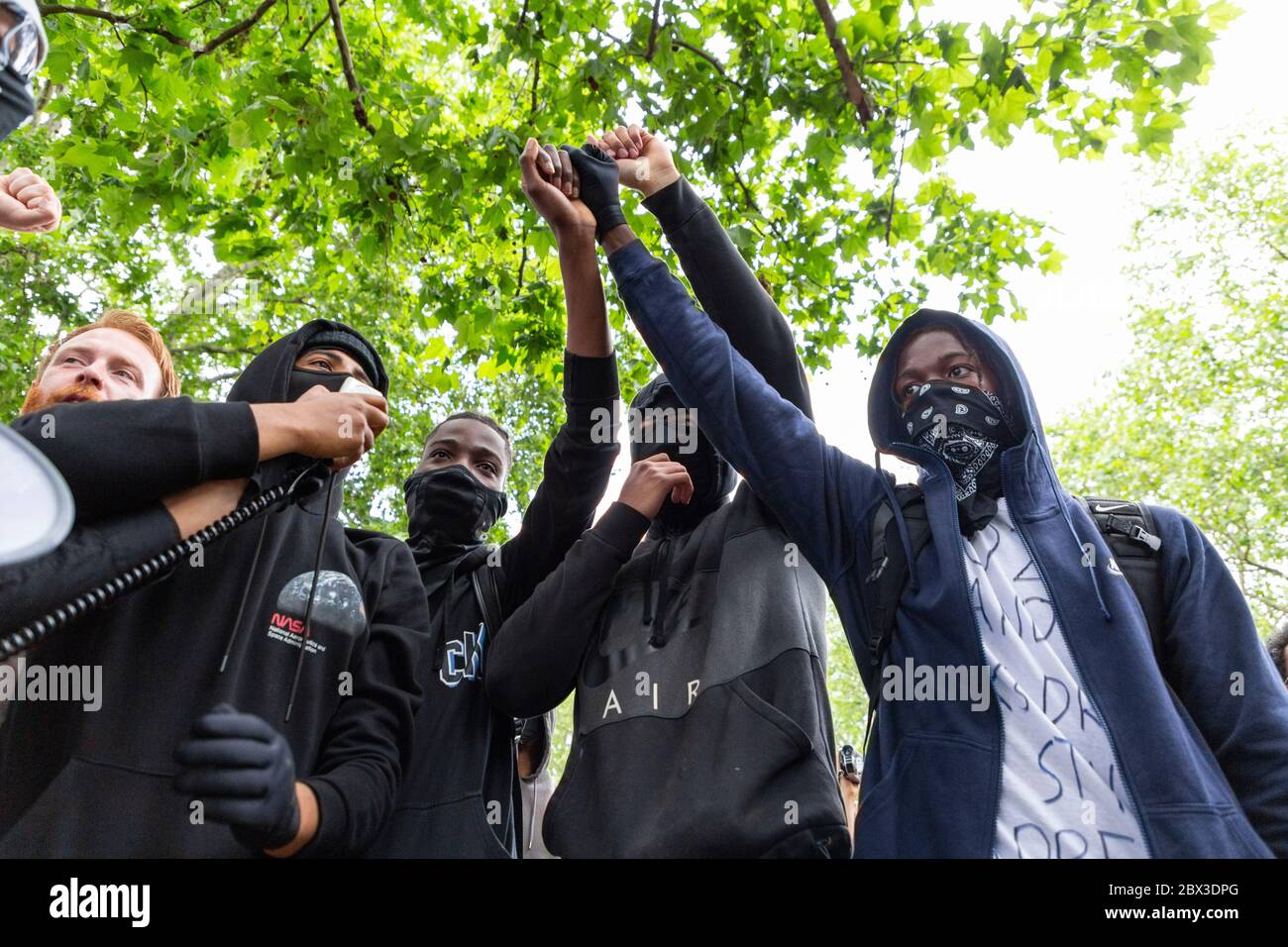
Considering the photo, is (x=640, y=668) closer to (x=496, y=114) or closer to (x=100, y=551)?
(x=100, y=551)

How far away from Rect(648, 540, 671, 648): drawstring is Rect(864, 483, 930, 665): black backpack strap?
1.78 feet

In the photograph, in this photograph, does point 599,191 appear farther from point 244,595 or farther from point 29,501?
point 29,501

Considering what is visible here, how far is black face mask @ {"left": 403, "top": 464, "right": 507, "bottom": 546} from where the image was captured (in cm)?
325

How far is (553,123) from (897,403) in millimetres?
4204

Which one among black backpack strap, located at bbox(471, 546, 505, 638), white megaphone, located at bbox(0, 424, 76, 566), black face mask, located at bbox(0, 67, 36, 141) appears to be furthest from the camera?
black backpack strap, located at bbox(471, 546, 505, 638)

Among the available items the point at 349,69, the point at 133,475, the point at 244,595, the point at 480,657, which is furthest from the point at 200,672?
the point at 349,69

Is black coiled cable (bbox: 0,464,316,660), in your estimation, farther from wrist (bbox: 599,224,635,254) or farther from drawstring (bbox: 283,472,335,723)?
wrist (bbox: 599,224,635,254)

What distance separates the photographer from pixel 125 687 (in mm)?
2117

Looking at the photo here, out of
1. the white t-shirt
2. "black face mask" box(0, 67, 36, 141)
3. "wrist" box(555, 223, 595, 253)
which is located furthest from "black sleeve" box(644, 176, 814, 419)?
"black face mask" box(0, 67, 36, 141)

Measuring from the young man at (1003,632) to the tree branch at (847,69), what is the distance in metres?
2.82

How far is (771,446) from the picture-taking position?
2.62 m

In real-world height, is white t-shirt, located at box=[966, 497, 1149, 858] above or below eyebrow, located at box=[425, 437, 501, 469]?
below

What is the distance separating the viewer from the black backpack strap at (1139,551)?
243 cm

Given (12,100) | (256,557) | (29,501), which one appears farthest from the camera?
(256,557)
